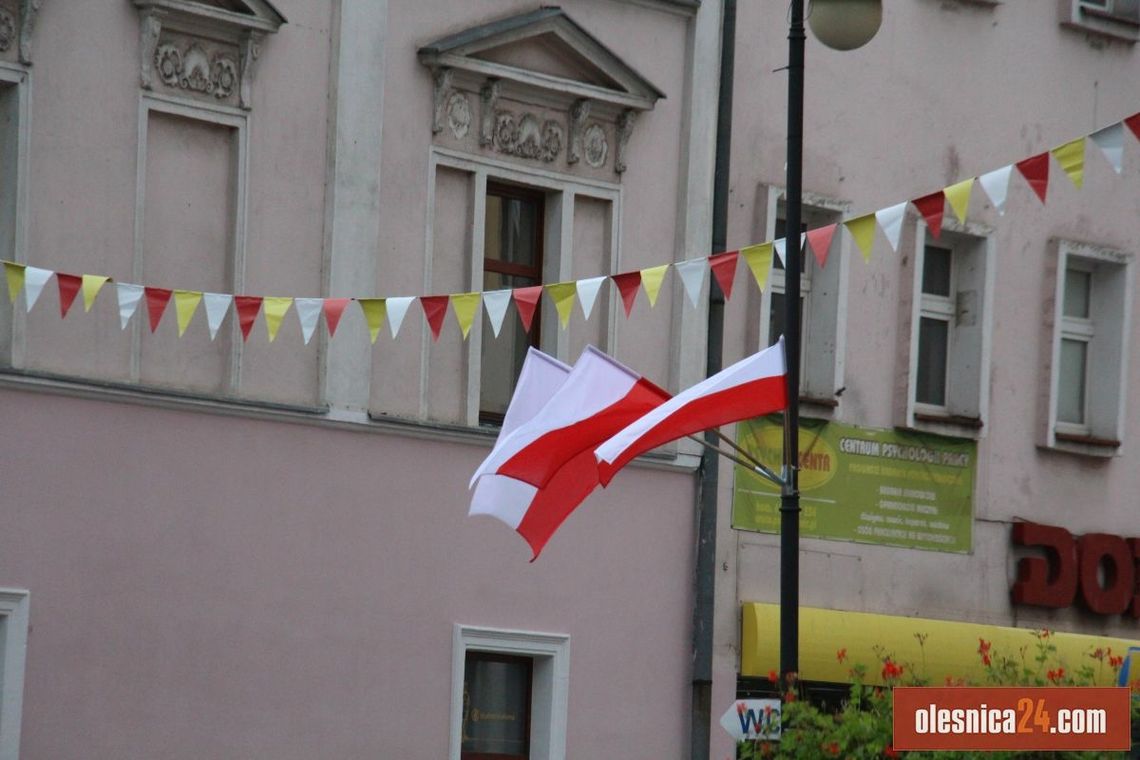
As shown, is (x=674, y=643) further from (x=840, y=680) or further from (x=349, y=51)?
(x=349, y=51)

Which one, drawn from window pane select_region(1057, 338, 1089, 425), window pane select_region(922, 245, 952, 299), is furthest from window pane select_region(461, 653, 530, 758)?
window pane select_region(1057, 338, 1089, 425)

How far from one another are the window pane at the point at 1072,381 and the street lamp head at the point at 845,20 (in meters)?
10.2

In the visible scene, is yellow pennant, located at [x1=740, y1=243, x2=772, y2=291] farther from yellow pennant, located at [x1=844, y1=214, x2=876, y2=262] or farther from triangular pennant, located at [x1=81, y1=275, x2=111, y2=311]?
triangular pennant, located at [x1=81, y1=275, x2=111, y2=311]

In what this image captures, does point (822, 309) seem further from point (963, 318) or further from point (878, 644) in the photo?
point (878, 644)

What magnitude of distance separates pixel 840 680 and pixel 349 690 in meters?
4.55

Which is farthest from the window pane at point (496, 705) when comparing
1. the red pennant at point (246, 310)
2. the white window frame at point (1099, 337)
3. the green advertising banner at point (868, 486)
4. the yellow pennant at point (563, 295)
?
the white window frame at point (1099, 337)

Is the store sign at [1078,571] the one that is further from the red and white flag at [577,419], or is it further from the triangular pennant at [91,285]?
the triangular pennant at [91,285]

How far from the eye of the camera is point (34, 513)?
55.8 ft

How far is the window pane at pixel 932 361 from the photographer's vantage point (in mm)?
22688

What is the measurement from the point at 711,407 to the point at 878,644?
24.8 feet

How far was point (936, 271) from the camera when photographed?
2291 cm

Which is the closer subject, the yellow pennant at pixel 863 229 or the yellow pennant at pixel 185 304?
the yellow pennant at pixel 863 229

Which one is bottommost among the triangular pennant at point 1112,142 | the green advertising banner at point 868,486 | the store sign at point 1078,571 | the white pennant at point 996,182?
the store sign at point 1078,571

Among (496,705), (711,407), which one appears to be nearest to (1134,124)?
(711,407)
